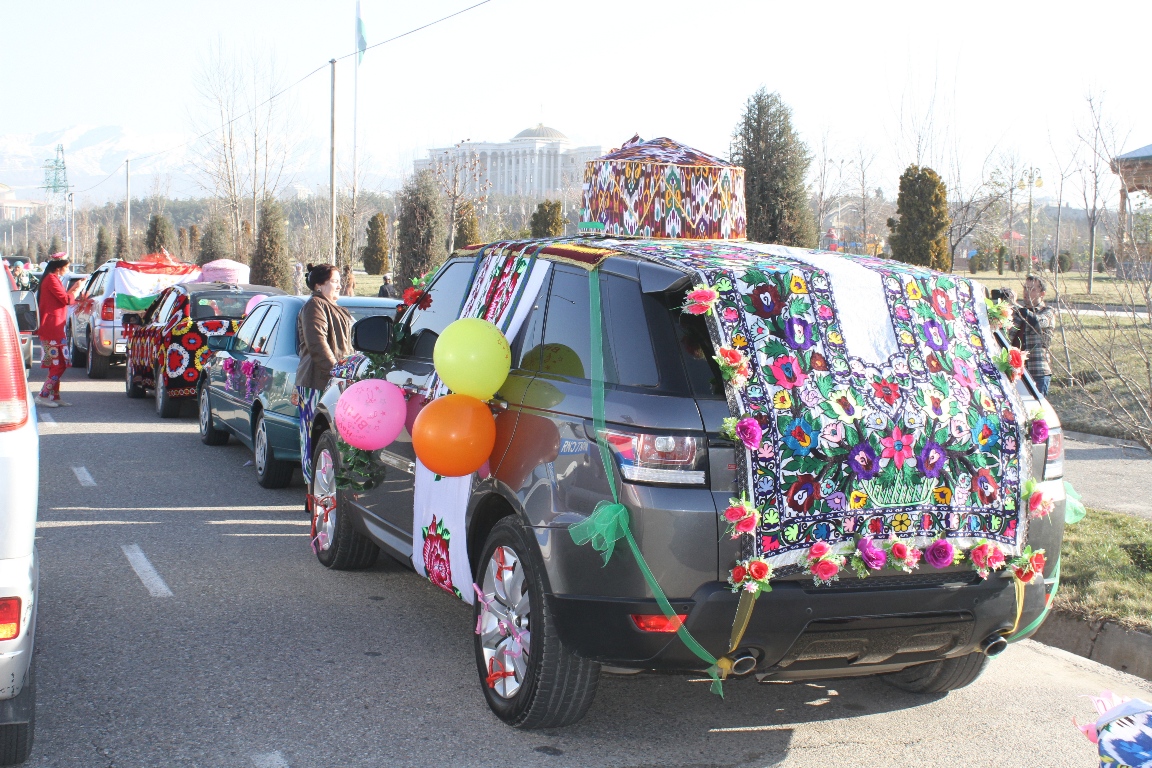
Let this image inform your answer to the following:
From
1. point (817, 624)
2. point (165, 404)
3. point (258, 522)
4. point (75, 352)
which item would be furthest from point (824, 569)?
point (75, 352)

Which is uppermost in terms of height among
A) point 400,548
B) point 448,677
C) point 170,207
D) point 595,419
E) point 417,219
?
point 170,207

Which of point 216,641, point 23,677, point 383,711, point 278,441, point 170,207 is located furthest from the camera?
point 170,207

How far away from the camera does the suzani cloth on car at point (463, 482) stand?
4.79m

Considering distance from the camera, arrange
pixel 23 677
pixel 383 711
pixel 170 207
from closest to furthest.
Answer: pixel 23 677
pixel 383 711
pixel 170 207

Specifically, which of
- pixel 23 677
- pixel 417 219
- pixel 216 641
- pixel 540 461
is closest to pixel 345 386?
pixel 216 641

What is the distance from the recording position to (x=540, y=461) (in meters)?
4.16

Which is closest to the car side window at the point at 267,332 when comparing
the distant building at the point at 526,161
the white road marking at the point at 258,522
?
the white road marking at the point at 258,522

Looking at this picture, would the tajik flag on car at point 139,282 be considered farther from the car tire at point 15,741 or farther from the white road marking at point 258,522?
the car tire at point 15,741

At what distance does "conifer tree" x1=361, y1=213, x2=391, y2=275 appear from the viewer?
50638mm

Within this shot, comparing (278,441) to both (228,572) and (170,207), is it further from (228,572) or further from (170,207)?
(170,207)

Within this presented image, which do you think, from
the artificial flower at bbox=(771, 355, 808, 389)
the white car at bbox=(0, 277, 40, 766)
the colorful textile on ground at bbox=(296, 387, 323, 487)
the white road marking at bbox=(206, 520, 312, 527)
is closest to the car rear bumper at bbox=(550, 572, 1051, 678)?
the artificial flower at bbox=(771, 355, 808, 389)

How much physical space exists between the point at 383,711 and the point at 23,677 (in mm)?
1522

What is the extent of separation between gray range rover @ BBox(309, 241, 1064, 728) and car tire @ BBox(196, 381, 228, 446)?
752 cm

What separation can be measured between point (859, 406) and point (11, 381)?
2.81 metres
